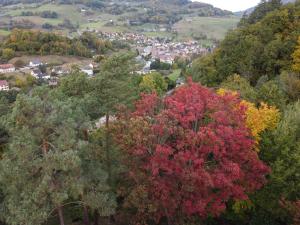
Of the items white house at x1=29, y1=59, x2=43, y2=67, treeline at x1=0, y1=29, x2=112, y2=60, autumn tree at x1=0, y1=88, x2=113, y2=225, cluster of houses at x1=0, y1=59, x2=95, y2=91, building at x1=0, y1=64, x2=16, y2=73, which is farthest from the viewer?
treeline at x1=0, y1=29, x2=112, y2=60

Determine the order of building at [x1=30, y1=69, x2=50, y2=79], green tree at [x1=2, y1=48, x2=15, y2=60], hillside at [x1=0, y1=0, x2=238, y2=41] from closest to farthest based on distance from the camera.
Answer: building at [x1=30, y1=69, x2=50, y2=79], green tree at [x1=2, y1=48, x2=15, y2=60], hillside at [x1=0, y1=0, x2=238, y2=41]

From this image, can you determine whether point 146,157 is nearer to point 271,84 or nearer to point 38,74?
point 271,84

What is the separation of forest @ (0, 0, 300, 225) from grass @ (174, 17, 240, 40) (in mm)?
145678

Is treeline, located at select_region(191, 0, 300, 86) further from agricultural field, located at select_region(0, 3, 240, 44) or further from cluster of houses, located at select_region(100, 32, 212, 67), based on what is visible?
agricultural field, located at select_region(0, 3, 240, 44)

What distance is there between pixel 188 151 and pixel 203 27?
557 ft

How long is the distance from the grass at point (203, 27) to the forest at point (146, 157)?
146 m

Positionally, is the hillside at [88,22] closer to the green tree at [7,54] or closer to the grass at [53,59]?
the grass at [53,59]

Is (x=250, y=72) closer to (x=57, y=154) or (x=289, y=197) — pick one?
(x=289, y=197)

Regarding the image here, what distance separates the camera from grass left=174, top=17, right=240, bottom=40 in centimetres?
17000

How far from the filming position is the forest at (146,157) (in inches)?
606

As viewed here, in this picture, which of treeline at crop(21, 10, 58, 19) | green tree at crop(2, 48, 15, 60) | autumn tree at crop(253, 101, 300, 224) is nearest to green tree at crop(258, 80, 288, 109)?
autumn tree at crop(253, 101, 300, 224)

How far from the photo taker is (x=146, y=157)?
16.7 meters

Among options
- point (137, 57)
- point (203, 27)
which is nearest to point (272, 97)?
point (137, 57)

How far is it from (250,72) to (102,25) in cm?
13792
